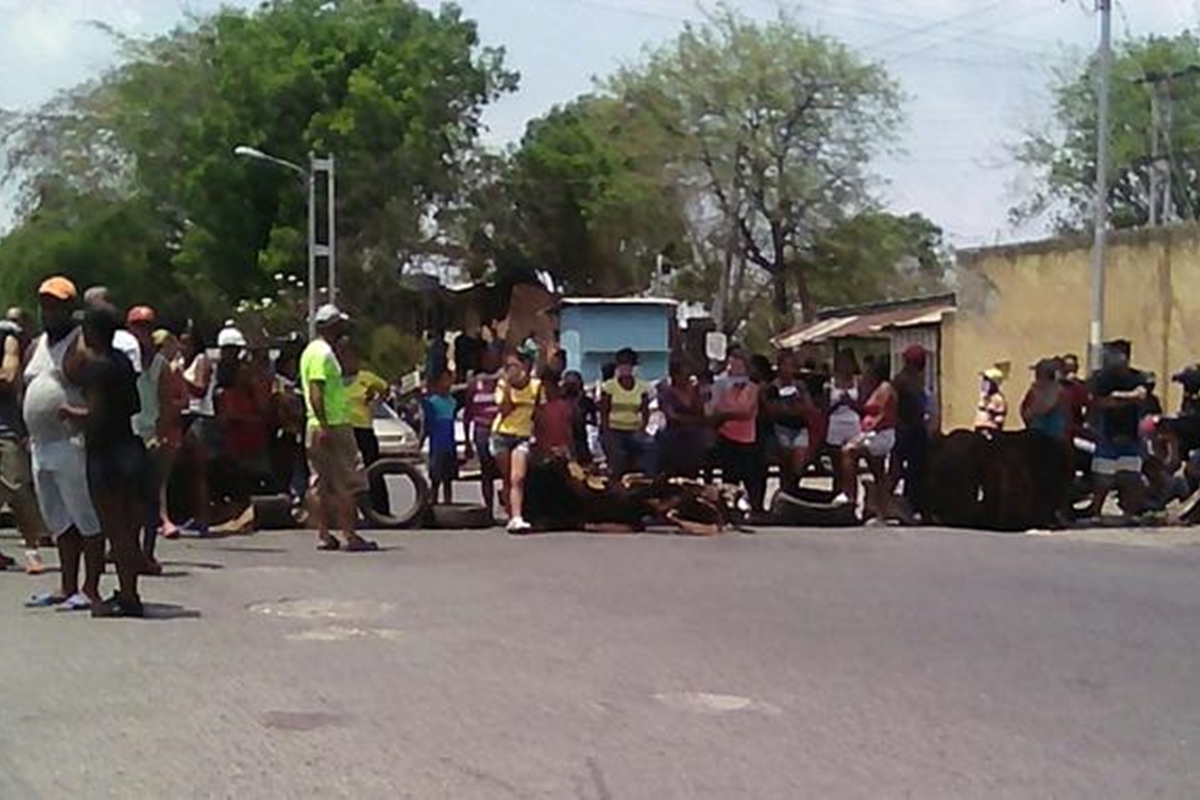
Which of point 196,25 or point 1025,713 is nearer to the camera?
point 1025,713

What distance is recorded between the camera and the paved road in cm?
788

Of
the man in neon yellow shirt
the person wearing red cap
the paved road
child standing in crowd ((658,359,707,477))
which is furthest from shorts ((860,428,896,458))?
the man in neon yellow shirt

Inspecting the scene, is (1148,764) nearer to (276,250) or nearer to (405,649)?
(405,649)

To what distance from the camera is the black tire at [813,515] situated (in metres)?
18.8

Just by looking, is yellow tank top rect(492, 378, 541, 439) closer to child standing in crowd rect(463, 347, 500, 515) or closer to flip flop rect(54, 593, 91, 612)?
child standing in crowd rect(463, 347, 500, 515)

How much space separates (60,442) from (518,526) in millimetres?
6426

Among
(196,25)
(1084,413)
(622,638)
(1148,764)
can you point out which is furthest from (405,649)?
(196,25)

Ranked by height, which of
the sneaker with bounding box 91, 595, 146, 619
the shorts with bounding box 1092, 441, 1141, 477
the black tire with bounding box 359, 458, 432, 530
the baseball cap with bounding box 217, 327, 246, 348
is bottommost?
the sneaker with bounding box 91, 595, 146, 619

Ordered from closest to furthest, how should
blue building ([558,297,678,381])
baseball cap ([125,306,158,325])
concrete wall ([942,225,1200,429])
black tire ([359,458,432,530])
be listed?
baseball cap ([125,306,158,325]) < black tire ([359,458,432,530]) < concrete wall ([942,225,1200,429]) < blue building ([558,297,678,381])

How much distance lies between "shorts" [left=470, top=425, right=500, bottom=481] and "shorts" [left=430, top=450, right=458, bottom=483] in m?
0.30

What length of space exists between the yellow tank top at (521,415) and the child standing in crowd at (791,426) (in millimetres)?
2748

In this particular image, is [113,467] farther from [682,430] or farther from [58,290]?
[682,430]

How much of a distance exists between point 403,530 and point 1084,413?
24.1 feet

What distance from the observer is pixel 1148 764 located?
8.34 meters
